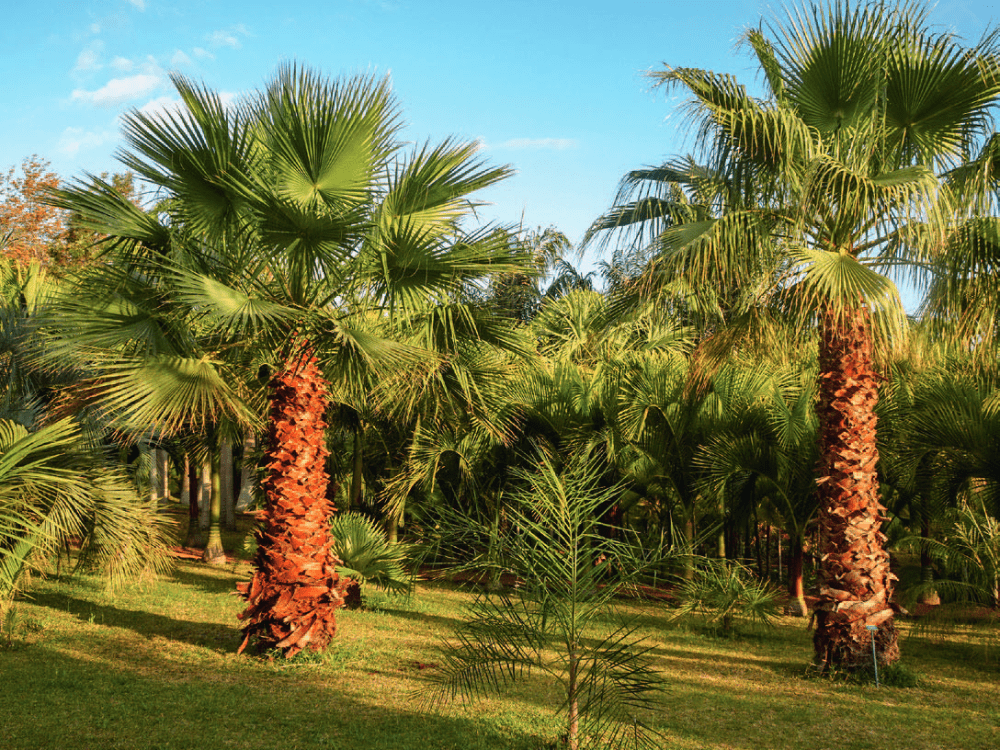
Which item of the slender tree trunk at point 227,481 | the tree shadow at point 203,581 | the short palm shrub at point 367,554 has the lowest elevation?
the tree shadow at point 203,581

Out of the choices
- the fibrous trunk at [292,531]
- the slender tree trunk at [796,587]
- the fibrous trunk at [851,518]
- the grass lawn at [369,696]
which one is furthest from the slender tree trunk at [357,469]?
the fibrous trunk at [851,518]

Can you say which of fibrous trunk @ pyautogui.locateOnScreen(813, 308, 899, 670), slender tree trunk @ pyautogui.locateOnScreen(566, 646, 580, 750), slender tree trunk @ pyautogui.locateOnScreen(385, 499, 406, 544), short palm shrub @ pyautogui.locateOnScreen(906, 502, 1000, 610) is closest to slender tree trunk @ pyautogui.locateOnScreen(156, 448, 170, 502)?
slender tree trunk @ pyautogui.locateOnScreen(385, 499, 406, 544)

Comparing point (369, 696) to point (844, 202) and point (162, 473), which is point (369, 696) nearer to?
point (844, 202)

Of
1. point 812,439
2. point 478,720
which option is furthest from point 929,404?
point 478,720

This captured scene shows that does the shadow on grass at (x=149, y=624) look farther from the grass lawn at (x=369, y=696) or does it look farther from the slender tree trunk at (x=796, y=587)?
the slender tree trunk at (x=796, y=587)

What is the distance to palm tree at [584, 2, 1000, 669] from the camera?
25.2 ft

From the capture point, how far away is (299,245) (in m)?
7.45

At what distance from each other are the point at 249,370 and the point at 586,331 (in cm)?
1037

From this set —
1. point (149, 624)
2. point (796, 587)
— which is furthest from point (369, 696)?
point (796, 587)

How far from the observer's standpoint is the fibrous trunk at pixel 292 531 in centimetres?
849

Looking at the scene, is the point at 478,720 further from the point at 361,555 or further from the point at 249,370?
the point at 249,370

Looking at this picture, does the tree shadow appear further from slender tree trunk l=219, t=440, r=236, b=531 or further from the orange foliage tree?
the orange foliage tree

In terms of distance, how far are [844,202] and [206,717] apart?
7576 mm

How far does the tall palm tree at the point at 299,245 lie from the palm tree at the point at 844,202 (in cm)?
252
